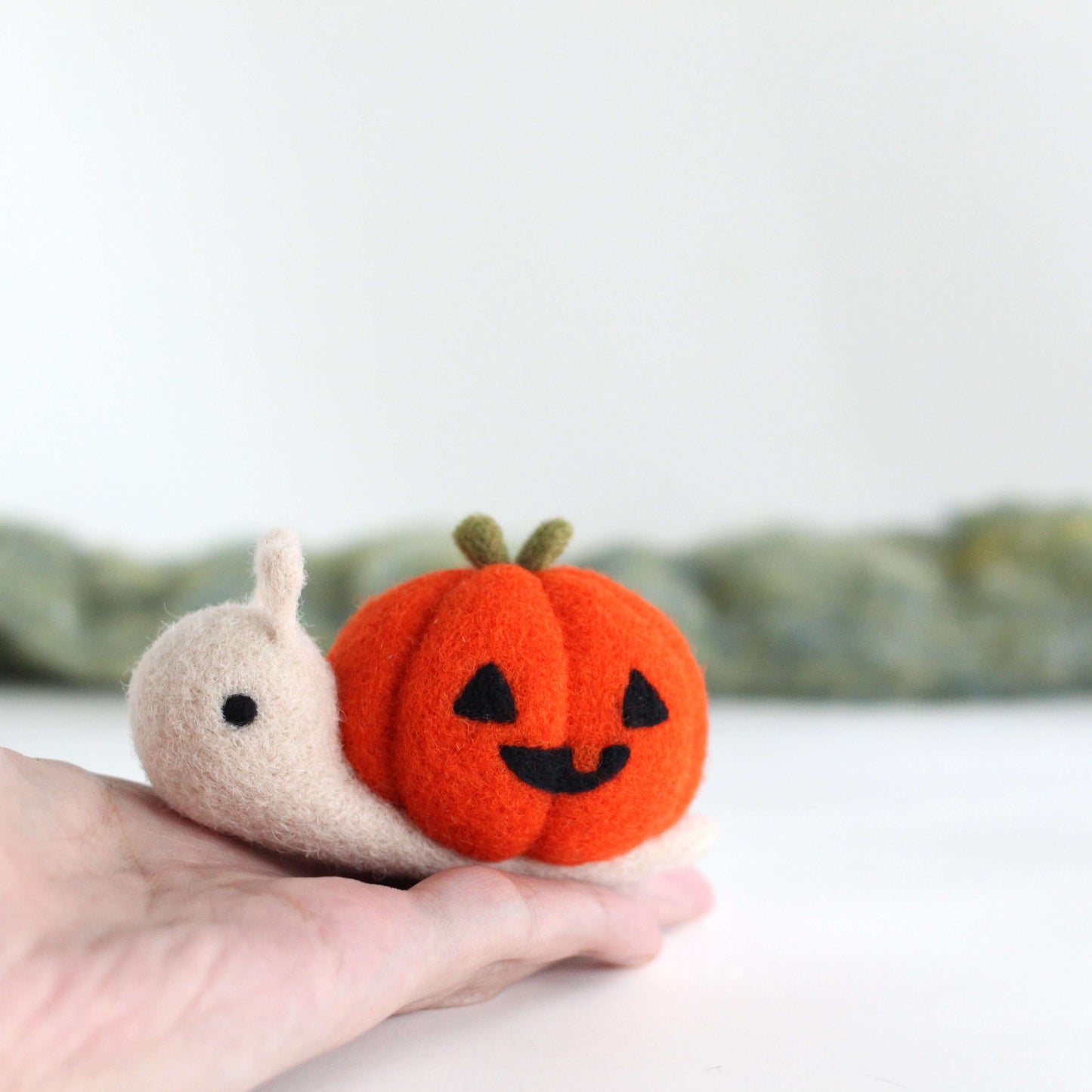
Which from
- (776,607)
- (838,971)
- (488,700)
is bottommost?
(838,971)

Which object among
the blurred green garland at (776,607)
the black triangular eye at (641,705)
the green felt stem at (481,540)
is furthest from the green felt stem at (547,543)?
the blurred green garland at (776,607)

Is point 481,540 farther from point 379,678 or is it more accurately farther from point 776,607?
point 776,607

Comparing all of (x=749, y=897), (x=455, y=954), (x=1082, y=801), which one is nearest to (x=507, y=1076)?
(x=455, y=954)

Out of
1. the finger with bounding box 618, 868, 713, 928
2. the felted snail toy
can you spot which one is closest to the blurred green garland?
the finger with bounding box 618, 868, 713, 928

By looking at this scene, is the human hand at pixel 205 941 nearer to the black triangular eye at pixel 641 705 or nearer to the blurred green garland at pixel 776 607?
the black triangular eye at pixel 641 705

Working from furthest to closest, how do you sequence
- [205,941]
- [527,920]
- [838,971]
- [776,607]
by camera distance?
1. [776,607]
2. [838,971]
3. [527,920]
4. [205,941]

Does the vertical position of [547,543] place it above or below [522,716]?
above

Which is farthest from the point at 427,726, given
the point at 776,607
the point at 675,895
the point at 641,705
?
the point at 776,607
